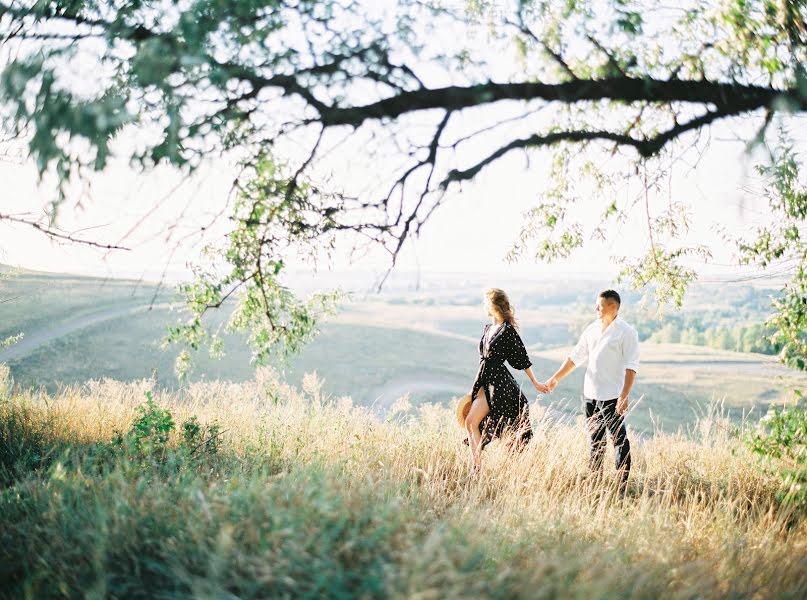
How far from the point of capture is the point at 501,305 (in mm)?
6457

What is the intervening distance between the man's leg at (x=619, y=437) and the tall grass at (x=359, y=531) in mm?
232

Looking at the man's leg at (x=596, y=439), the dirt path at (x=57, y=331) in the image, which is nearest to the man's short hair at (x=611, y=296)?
the man's leg at (x=596, y=439)

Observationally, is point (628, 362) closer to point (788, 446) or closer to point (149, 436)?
point (788, 446)

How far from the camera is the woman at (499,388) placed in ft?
20.8

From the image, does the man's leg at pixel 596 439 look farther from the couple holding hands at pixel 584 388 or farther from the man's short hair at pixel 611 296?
the man's short hair at pixel 611 296

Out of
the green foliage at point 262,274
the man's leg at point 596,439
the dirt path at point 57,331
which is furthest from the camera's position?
Result: the dirt path at point 57,331

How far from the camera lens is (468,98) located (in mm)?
4297

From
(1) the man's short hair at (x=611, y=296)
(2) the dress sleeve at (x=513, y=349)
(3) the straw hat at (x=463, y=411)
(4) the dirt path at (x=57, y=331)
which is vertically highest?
(1) the man's short hair at (x=611, y=296)

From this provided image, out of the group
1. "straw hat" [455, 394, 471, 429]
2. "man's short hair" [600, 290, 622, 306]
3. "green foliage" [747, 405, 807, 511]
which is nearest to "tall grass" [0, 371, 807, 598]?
"green foliage" [747, 405, 807, 511]

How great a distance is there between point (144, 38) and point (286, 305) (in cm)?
269

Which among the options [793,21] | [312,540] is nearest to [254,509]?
[312,540]

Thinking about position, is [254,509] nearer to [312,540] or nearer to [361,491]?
[312,540]

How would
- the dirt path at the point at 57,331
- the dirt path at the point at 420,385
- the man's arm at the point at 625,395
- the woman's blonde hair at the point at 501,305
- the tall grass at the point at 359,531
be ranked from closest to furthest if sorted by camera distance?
the tall grass at the point at 359,531 < the man's arm at the point at 625,395 < the woman's blonde hair at the point at 501,305 < the dirt path at the point at 57,331 < the dirt path at the point at 420,385

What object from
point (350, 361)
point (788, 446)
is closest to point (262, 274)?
point (788, 446)
